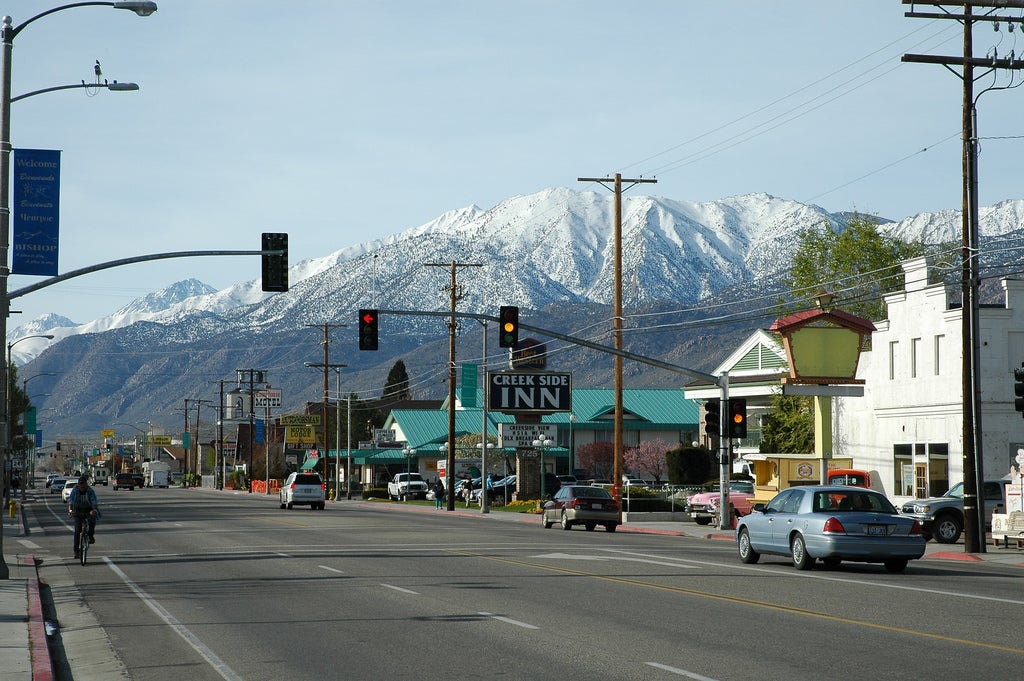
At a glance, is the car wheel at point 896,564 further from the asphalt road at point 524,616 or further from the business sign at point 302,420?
the business sign at point 302,420

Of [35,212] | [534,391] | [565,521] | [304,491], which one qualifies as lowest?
[565,521]

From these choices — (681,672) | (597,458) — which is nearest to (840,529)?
(681,672)

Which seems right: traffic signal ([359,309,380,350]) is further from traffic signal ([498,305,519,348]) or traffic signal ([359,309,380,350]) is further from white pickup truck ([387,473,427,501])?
white pickup truck ([387,473,427,501])

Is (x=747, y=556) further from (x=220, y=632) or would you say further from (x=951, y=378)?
(x=951, y=378)

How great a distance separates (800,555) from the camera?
80.3 ft

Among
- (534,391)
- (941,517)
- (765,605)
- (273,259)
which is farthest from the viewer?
(534,391)

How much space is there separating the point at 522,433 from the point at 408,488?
2708 cm

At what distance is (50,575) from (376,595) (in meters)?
9.15

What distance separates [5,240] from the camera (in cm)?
2436

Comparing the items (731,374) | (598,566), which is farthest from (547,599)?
(731,374)

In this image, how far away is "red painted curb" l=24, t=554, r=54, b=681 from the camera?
12812mm

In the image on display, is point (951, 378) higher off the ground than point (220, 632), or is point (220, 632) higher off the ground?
point (951, 378)

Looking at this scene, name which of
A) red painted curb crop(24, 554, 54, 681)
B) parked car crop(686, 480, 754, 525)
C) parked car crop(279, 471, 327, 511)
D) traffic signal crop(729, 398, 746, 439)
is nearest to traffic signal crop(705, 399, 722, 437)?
traffic signal crop(729, 398, 746, 439)

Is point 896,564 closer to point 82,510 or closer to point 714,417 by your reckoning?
point 82,510
